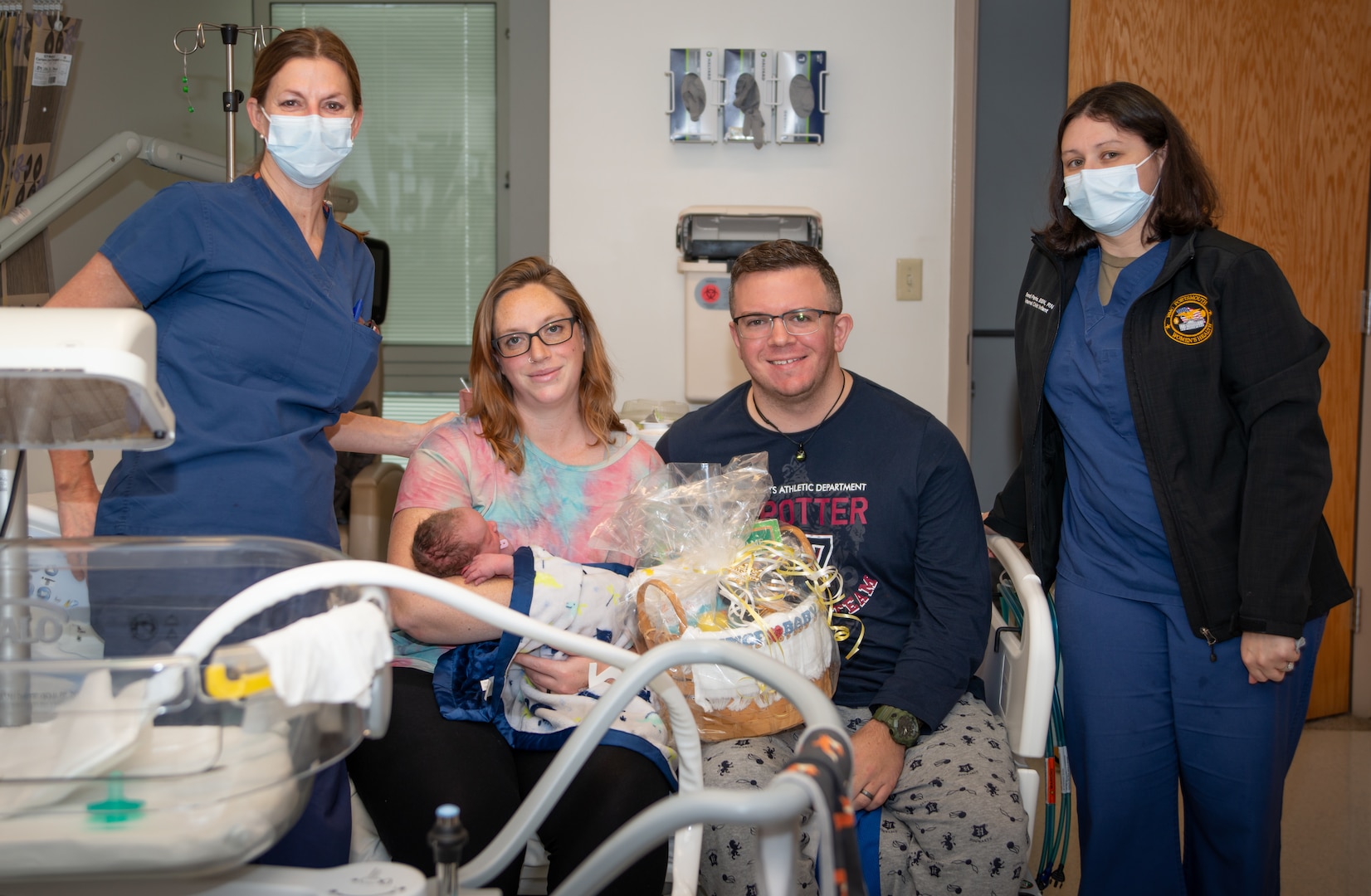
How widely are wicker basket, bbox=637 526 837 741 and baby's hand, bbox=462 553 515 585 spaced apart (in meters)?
0.25

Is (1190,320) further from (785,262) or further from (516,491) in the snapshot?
(516,491)

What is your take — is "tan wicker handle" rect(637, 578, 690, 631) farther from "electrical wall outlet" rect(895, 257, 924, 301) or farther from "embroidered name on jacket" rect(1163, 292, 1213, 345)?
"electrical wall outlet" rect(895, 257, 924, 301)

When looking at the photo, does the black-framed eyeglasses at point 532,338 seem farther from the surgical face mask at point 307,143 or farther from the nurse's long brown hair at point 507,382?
the surgical face mask at point 307,143

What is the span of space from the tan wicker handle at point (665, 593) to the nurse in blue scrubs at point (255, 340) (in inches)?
20.8

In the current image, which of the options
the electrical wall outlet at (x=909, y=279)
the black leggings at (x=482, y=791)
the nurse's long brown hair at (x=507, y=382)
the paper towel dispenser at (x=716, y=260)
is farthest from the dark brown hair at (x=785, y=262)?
the electrical wall outlet at (x=909, y=279)

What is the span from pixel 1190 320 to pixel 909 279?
80.2 inches

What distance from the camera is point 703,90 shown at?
148 inches

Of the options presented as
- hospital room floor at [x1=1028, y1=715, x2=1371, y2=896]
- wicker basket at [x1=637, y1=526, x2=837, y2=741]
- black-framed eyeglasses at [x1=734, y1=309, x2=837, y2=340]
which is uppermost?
black-framed eyeglasses at [x1=734, y1=309, x2=837, y2=340]

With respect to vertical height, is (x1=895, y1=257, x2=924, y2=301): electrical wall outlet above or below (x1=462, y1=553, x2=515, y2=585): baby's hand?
above

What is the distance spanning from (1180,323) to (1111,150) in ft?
1.11

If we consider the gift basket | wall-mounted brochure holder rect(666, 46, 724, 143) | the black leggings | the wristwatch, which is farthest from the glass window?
the wristwatch

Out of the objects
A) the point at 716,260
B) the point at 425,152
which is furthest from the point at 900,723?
the point at 425,152

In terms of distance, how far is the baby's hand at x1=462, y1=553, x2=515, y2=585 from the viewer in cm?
181

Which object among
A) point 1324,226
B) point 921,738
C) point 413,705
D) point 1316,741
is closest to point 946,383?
point 1324,226
